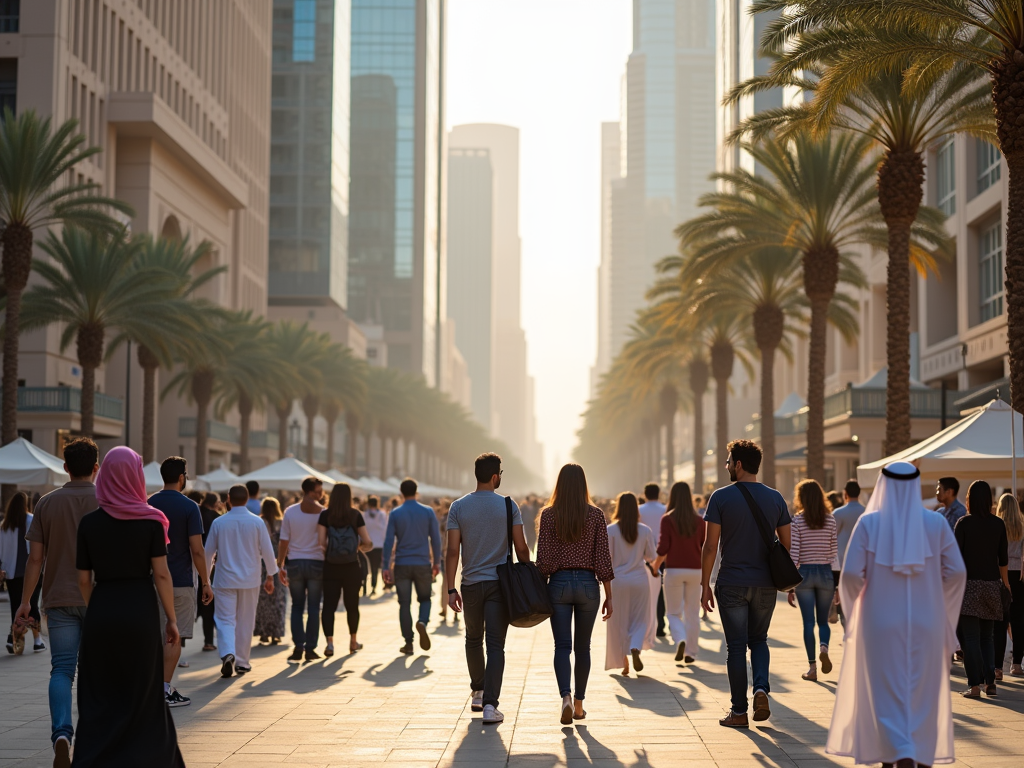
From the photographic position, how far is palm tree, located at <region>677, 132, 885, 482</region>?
28.5 meters

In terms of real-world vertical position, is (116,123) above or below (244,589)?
above

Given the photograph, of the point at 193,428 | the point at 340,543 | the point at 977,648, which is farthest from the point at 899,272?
the point at 193,428

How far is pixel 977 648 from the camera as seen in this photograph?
10617mm

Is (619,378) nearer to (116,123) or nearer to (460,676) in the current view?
(116,123)

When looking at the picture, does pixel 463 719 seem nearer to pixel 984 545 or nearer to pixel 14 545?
pixel 984 545

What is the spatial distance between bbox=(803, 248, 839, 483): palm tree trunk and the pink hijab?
23972 millimetres

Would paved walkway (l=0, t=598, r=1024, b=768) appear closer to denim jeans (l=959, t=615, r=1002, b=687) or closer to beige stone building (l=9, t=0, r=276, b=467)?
denim jeans (l=959, t=615, r=1002, b=687)

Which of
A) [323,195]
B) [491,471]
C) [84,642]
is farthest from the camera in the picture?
[323,195]

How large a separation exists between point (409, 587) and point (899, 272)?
1269cm

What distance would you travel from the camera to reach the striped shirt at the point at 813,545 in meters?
12.3

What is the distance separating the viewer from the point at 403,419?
3420 inches

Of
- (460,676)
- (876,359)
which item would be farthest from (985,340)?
(460,676)

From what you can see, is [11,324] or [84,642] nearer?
[84,642]

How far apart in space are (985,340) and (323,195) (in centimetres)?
8975
